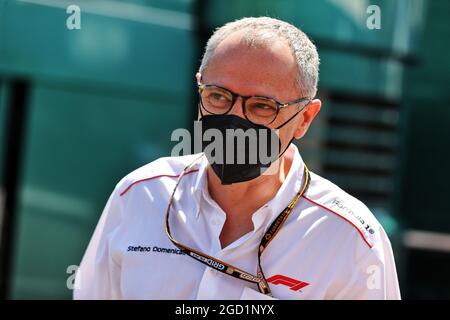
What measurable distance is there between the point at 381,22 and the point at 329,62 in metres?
0.54

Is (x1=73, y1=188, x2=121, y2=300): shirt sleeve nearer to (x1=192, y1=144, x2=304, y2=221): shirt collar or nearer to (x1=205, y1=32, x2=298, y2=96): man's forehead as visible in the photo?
(x1=192, y1=144, x2=304, y2=221): shirt collar

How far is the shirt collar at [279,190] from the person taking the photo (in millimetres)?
2318

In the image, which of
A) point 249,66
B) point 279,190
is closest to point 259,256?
point 279,190

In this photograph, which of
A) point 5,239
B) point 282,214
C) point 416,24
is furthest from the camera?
point 416,24

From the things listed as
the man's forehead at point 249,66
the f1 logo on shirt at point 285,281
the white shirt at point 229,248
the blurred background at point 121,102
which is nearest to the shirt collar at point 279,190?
the white shirt at point 229,248

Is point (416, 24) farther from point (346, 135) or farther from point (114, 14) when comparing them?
point (114, 14)

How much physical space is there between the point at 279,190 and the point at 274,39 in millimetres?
421

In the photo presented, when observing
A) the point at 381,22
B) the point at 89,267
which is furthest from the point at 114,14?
the point at 89,267

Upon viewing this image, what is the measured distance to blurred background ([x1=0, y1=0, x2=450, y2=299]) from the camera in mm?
6355

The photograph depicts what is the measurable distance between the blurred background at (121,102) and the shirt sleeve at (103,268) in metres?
3.61

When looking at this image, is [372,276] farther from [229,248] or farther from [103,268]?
[103,268]

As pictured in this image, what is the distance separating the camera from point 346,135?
744cm

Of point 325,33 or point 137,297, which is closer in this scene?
point 137,297
